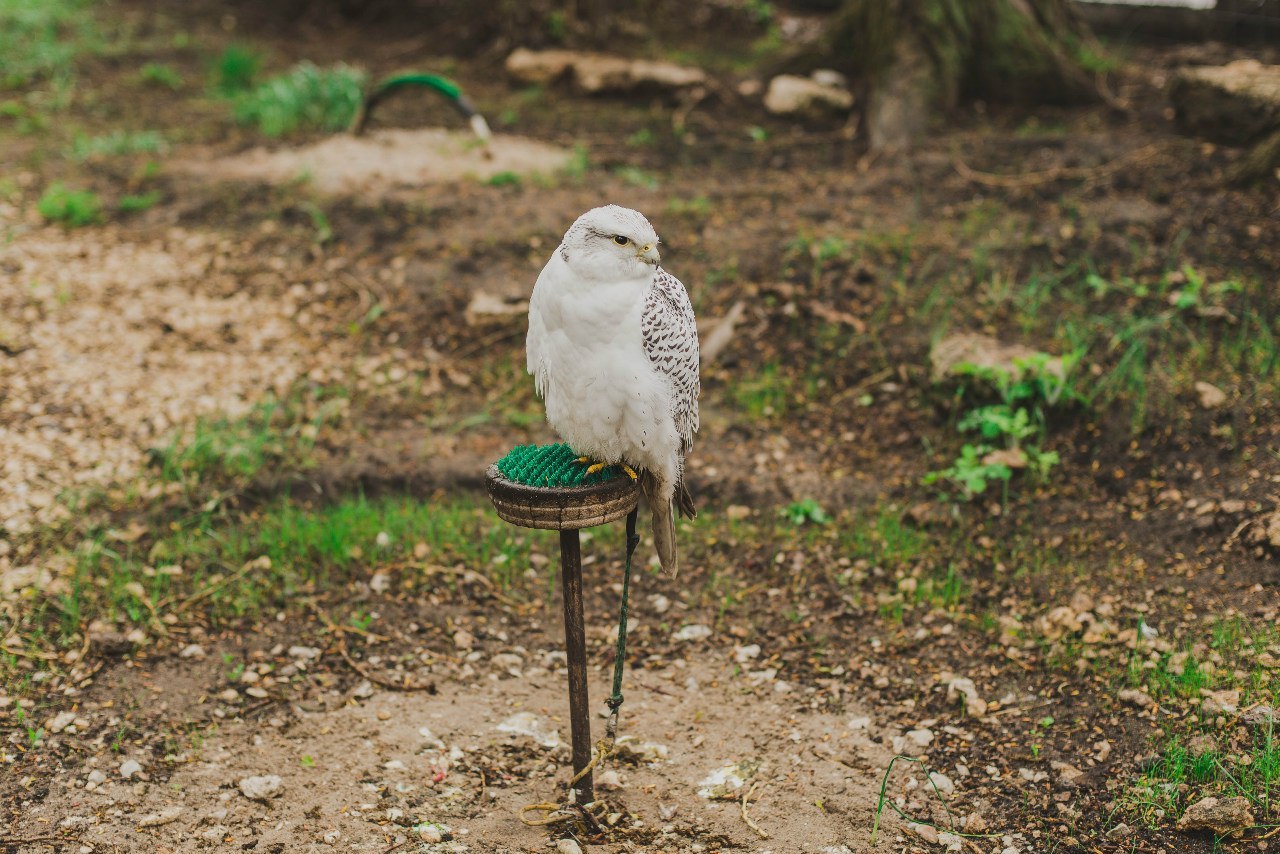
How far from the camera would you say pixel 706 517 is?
4395 millimetres

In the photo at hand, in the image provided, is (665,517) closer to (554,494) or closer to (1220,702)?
(554,494)

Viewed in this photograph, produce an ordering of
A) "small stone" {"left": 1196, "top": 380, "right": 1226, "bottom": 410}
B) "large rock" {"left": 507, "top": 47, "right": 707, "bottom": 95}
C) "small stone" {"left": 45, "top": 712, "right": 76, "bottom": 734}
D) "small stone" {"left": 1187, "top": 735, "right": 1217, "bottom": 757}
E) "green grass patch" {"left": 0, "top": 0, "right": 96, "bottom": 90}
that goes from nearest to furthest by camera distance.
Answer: "small stone" {"left": 1187, "top": 735, "right": 1217, "bottom": 757} → "small stone" {"left": 45, "top": 712, "right": 76, "bottom": 734} → "small stone" {"left": 1196, "top": 380, "right": 1226, "bottom": 410} → "large rock" {"left": 507, "top": 47, "right": 707, "bottom": 95} → "green grass patch" {"left": 0, "top": 0, "right": 96, "bottom": 90}

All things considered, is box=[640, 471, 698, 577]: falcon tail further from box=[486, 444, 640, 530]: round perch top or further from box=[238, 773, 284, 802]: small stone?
box=[238, 773, 284, 802]: small stone

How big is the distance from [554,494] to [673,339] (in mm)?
536

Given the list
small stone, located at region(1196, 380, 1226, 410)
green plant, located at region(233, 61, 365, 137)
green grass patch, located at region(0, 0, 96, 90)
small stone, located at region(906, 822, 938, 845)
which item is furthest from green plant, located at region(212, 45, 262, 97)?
small stone, located at region(906, 822, 938, 845)

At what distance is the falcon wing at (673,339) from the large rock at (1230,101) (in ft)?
13.5

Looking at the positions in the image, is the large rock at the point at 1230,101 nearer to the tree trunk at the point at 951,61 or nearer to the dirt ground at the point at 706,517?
the dirt ground at the point at 706,517

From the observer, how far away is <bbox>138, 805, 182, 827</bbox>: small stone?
2.94m

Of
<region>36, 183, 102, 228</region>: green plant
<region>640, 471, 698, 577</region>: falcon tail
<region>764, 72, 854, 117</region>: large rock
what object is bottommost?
<region>640, 471, 698, 577</region>: falcon tail

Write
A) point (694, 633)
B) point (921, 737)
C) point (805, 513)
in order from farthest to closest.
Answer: point (805, 513) → point (694, 633) → point (921, 737)

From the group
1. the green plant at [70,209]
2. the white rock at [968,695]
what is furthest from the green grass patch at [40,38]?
the white rock at [968,695]

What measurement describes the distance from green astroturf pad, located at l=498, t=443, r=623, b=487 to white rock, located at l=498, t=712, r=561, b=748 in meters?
0.95

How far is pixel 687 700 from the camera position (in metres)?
3.58

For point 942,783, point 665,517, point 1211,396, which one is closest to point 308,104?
point 665,517
